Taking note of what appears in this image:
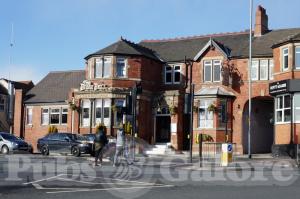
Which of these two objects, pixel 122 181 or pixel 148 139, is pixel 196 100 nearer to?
pixel 148 139

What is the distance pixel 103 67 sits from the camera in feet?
140

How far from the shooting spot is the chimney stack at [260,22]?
44250 mm

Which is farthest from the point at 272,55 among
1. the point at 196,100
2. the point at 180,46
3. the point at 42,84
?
the point at 42,84

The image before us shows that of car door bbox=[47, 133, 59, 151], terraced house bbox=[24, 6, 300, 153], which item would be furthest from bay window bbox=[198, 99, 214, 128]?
car door bbox=[47, 133, 59, 151]

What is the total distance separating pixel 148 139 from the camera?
43438 mm

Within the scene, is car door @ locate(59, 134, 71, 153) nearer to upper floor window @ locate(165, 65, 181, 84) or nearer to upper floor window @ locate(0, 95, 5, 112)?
upper floor window @ locate(165, 65, 181, 84)

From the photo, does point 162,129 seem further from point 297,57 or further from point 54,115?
point 297,57

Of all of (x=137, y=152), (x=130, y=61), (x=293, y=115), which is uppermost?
(x=130, y=61)

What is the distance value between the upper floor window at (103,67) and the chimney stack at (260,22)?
1248 centimetres

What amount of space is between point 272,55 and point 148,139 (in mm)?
11828

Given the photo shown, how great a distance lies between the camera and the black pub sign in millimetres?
34903

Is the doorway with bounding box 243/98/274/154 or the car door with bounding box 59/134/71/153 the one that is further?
the doorway with bounding box 243/98/274/154

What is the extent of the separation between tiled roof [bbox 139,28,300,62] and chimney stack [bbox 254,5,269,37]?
58 cm

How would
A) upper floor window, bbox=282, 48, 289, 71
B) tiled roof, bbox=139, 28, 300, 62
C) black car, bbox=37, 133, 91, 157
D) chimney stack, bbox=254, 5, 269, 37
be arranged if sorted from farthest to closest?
chimney stack, bbox=254, 5, 269, 37, tiled roof, bbox=139, 28, 300, 62, upper floor window, bbox=282, 48, 289, 71, black car, bbox=37, 133, 91, 157
